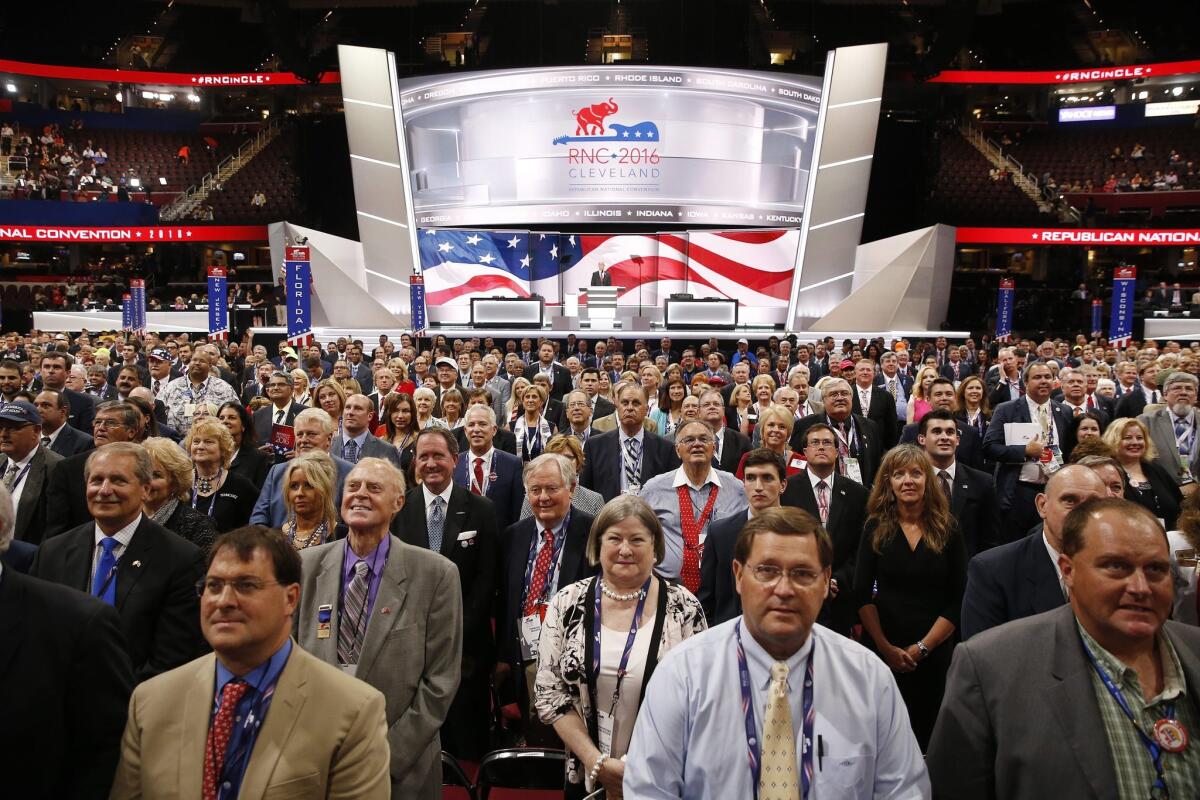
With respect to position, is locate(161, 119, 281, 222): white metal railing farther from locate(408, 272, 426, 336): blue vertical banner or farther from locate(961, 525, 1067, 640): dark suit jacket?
locate(961, 525, 1067, 640): dark suit jacket

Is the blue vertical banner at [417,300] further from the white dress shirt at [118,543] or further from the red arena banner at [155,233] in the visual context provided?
the white dress shirt at [118,543]

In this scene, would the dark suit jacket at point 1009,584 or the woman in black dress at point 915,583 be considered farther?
the woman in black dress at point 915,583

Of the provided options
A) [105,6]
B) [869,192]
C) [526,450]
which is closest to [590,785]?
[526,450]

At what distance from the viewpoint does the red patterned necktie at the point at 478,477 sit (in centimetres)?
547

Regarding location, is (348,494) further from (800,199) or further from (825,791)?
(800,199)

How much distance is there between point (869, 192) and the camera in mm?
24984

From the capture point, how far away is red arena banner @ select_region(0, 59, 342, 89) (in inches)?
1196

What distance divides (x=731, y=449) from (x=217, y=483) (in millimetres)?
3222

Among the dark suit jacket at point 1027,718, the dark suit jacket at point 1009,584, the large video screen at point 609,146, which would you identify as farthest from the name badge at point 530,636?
the large video screen at point 609,146

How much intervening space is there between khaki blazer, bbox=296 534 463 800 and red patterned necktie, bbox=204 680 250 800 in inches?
27.8

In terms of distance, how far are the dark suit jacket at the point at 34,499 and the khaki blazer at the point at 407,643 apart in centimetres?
219

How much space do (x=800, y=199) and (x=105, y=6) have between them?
27.7 metres

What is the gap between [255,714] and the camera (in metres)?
2.16

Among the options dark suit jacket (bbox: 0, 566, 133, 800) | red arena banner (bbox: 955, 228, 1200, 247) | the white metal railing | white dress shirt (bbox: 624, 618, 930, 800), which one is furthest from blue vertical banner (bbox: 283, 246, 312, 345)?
red arena banner (bbox: 955, 228, 1200, 247)
